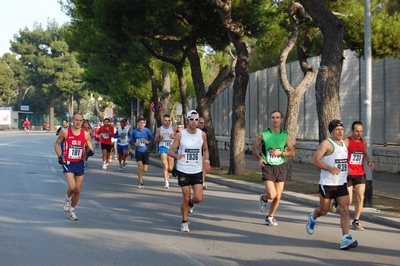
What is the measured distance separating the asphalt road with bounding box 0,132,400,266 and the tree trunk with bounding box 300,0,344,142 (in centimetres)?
225

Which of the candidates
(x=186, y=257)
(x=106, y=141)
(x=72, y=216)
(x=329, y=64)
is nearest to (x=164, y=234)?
(x=186, y=257)

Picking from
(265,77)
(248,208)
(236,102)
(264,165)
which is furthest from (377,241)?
(265,77)

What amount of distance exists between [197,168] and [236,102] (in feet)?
34.8

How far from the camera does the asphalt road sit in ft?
25.0

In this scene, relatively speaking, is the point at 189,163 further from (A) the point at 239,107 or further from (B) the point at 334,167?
(A) the point at 239,107

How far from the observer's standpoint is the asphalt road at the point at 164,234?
25.0 ft

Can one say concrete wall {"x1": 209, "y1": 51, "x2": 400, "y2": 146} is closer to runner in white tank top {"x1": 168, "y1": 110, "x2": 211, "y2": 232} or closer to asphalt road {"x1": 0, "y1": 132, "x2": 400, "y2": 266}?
asphalt road {"x1": 0, "y1": 132, "x2": 400, "y2": 266}

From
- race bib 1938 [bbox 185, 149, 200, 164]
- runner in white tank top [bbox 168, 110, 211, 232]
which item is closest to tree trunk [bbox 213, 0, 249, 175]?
runner in white tank top [bbox 168, 110, 211, 232]

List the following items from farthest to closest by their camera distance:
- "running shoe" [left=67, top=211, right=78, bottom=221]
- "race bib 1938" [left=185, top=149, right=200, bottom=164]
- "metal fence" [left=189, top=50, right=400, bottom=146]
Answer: "metal fence" [left=189, top=50, right=400, bottom=146]
"running shoe" [left=67, top=211, right=78, bottom=221]
"race bib 1938" [left=185, top=149, right=200, bottom=164]

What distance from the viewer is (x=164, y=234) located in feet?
30.4

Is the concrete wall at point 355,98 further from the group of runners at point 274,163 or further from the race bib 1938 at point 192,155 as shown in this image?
the race bib 1938 at point 192,155

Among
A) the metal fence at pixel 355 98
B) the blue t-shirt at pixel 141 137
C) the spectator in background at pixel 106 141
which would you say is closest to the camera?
the blue t-shirt at pixel 141 137

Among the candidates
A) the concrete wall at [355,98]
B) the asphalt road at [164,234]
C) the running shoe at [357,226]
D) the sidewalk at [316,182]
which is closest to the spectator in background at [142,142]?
the asphalt road at [164,234]

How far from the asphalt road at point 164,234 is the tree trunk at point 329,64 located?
2.25 metres
